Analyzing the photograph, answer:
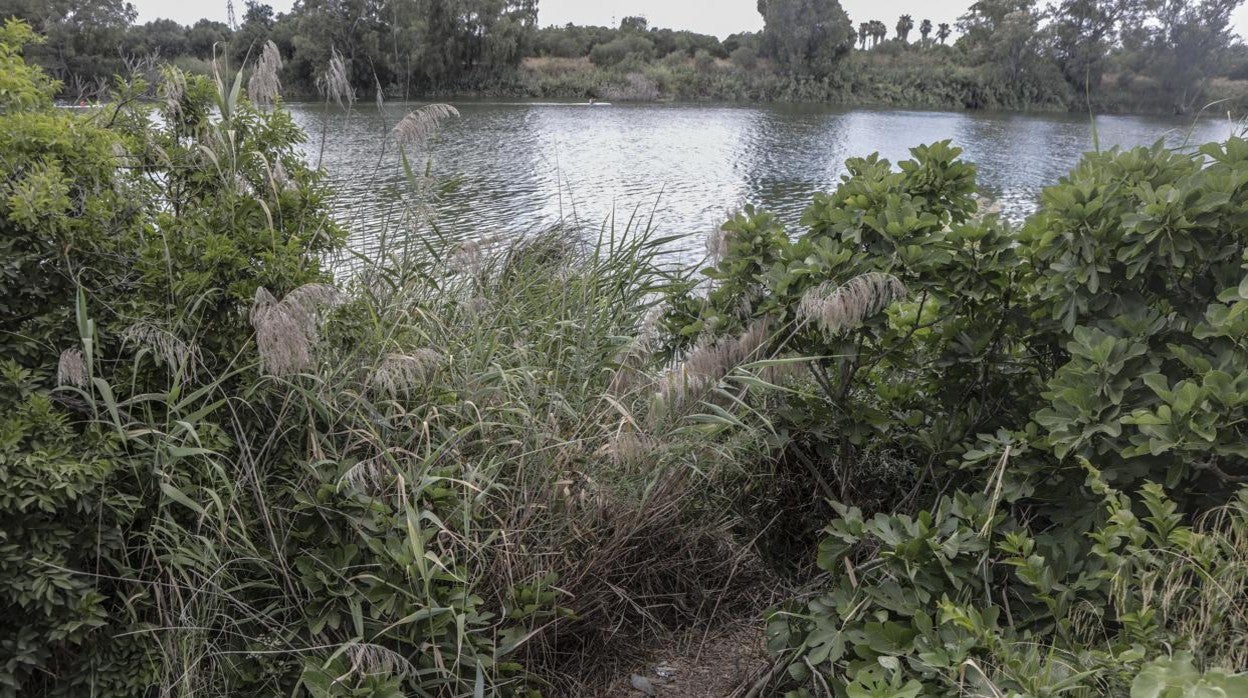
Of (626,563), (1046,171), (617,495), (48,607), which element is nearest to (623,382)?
(617,495)

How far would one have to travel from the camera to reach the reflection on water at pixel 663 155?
991cm

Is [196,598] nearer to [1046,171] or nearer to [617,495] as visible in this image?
[617,495]

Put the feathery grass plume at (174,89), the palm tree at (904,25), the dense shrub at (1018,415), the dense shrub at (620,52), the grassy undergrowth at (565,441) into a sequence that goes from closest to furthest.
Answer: the dense shrub at (1018,415) → the grassy undergrowth at (565,441) → the feathery grass plume at (174,89) → the dense shrub at (620,52) → the palm tree at (904,25)

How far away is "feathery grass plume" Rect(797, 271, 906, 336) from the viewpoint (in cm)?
210

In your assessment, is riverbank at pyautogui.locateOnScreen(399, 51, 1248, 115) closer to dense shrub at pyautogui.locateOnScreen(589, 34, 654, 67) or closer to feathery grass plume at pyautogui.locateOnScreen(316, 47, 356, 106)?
dense shrub at pyautogui.locateOnScreen(589, 34, 654, 67)

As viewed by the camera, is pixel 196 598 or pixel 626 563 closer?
pixel 196 598

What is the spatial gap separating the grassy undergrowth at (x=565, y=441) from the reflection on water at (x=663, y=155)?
2.84 ft

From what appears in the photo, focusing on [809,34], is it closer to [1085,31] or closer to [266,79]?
[1085,31]

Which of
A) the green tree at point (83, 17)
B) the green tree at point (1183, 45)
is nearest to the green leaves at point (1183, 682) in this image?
the green tree at point (83, 17)

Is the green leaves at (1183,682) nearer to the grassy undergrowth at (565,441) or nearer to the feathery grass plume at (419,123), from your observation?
the grassy undergrowth at (565,441)

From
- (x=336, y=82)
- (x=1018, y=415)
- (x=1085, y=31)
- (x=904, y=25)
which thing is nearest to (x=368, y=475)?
(x=336, y=82)

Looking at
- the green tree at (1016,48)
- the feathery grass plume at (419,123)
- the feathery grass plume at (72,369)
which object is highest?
the green tree at (1016,48)

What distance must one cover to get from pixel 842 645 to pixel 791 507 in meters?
1.03

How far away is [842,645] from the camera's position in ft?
6.54
